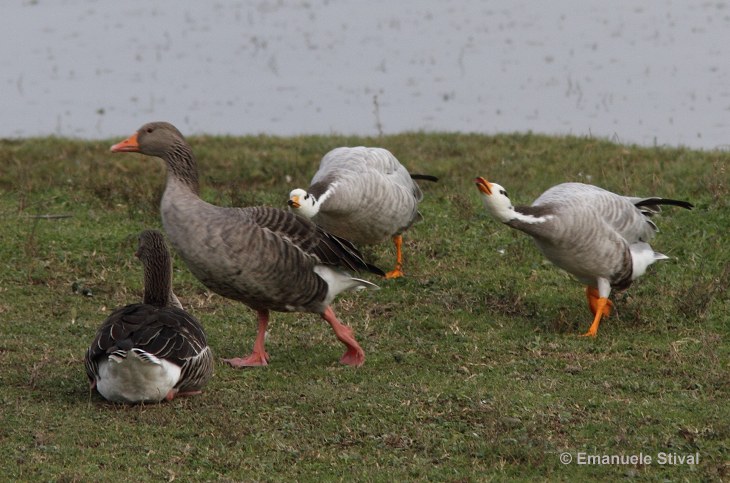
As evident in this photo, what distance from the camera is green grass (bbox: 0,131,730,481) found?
5746 mm

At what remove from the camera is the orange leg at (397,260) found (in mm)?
9234

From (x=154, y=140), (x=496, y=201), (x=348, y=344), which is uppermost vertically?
(x=154, y=140)

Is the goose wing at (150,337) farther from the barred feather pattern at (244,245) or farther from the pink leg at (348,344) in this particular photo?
the pink leg at (348,344)

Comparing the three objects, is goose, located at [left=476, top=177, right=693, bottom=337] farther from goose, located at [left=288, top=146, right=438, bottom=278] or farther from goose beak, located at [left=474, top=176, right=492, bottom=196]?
goose, located at [left=288, top=146, right=438, bottom=278]

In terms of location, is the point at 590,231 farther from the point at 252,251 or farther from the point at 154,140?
the point at 154,140

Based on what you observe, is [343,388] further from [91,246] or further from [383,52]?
[383,52]

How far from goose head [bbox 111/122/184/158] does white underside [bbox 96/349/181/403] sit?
5.39ft

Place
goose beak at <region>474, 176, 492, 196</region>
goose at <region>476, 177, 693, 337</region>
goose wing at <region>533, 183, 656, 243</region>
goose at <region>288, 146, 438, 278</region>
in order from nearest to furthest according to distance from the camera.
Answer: goose beak at <region>474, 176, 492, 196</region> < goose at <region>476, 177, 693, 337</region> < goose wing at <region>533, 183, 656, 243</region> < goose at <region>288, 146, 438, 278</region>

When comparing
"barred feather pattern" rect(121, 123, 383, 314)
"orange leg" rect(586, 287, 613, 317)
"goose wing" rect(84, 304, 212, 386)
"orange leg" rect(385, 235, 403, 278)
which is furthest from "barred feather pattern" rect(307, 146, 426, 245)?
"goose wing" rect(84, 304, 212, 386)

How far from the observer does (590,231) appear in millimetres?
7883

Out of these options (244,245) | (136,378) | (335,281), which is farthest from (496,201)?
(136,378)

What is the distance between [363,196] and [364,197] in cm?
1

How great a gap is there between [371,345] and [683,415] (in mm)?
2324

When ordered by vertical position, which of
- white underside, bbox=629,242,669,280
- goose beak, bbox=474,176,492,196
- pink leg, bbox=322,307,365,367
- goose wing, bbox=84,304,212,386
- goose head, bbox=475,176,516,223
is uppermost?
goose beak, bbox=474,176,492,196
